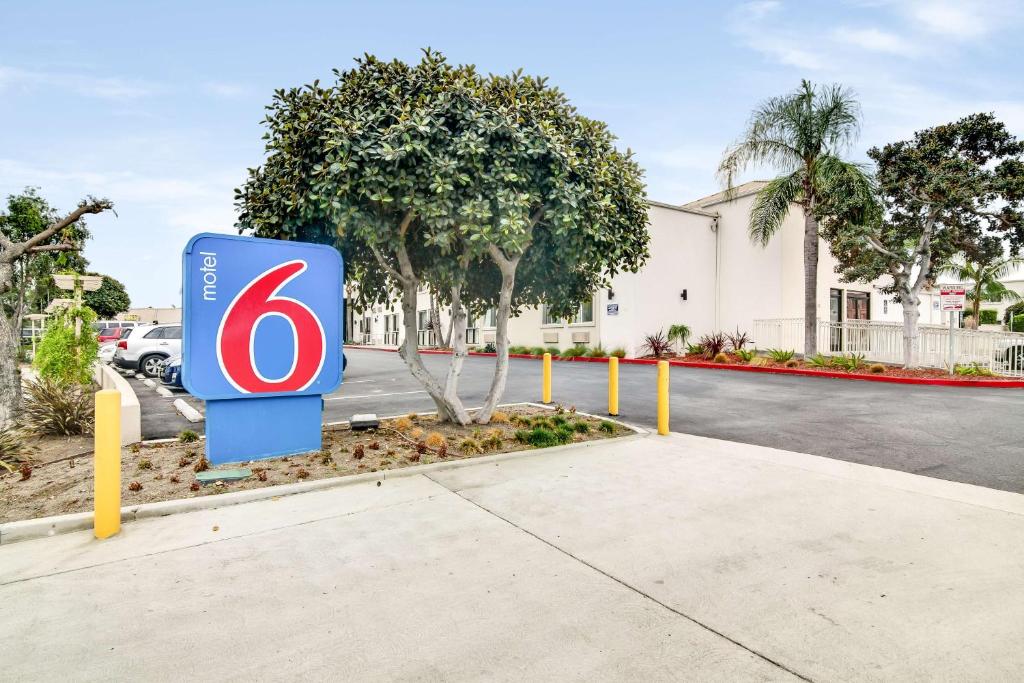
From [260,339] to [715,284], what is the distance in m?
21.3

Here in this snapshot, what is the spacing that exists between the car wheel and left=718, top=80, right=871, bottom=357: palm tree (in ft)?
60.6

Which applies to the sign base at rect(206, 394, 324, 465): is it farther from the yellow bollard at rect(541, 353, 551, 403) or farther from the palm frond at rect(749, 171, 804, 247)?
the palm frond at rect(749, 171, 804, 247)

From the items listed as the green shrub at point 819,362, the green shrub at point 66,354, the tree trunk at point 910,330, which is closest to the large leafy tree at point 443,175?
the green shrub at point 66,354

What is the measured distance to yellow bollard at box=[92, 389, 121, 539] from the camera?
3953 millimetres

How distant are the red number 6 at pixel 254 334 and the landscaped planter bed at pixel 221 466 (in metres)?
0.85

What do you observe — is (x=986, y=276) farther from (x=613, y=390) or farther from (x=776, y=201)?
(x=613, y=390)

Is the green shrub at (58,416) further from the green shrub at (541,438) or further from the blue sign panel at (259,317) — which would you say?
the green shrub at (541,438)

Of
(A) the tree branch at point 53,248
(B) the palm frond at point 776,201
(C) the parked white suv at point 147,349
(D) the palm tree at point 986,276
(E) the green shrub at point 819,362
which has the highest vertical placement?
(B) the palm frond at point 776,201

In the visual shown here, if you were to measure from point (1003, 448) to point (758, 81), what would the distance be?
15224 millimetres

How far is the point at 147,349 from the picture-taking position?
1584cm

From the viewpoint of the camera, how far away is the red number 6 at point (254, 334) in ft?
17.9

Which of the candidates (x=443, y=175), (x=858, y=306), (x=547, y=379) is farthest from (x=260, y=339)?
(x=858, y=306)

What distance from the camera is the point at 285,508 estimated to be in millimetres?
4559

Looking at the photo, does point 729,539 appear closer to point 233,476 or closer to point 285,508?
point 285,508
